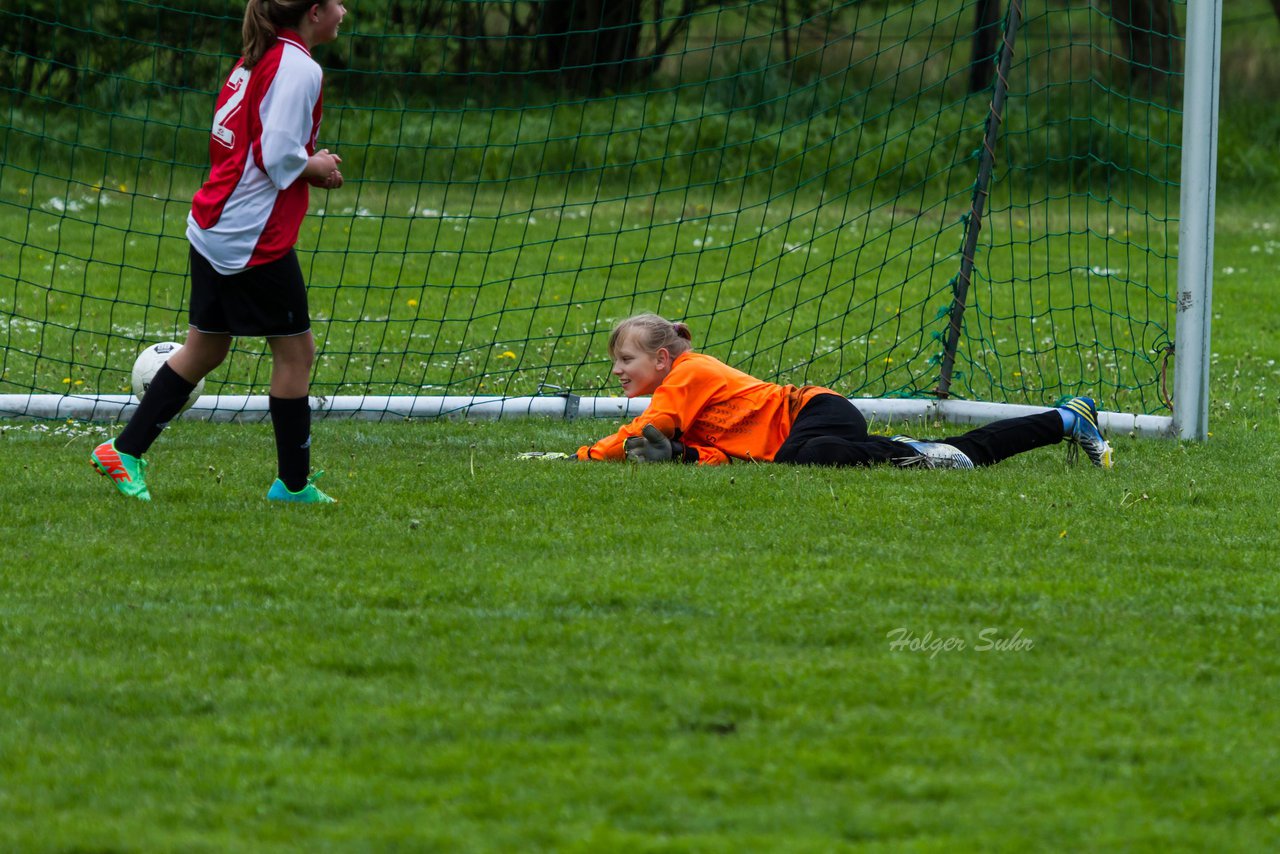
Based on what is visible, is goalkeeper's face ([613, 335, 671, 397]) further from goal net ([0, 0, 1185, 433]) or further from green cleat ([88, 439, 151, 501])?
green cleat ([88, 439, 151, 501])

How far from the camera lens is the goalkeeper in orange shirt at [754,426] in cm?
597

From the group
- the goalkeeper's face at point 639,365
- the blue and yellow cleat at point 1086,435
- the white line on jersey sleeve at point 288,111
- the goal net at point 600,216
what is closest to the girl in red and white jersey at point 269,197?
the white line on jersey sleeve at point 288,111

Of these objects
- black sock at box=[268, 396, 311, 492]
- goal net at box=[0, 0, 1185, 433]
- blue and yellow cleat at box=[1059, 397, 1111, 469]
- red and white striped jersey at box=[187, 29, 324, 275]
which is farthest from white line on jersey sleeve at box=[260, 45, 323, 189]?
blue and yellow cleat at box=[1059, 397, 1111, 469]

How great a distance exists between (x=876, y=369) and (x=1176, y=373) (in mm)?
2474

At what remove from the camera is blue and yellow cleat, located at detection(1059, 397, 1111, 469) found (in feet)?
19.8

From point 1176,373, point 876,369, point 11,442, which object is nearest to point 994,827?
point 1176,373

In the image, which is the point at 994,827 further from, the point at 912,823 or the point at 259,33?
the point at 259,33

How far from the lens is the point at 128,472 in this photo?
207 inches

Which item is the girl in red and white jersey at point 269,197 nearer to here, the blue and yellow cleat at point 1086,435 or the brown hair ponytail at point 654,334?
the brown hair ponytail at point 654,334

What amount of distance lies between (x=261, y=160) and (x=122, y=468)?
1.14 m

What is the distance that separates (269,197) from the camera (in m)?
4.95

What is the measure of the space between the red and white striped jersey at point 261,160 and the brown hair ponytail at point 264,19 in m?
0.03

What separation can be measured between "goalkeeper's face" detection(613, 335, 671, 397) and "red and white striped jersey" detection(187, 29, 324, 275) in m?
1.60

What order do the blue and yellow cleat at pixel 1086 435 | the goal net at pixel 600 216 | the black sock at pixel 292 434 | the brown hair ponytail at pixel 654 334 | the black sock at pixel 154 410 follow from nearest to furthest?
1. the black sock at pixel 292 434
2. the black sock at pixel 154 410
3. the blue and yellow cleat at pixel 1086 435
4. the brown hair ponytail at pixel 654 334
5. the goal net at pixel 600 216
